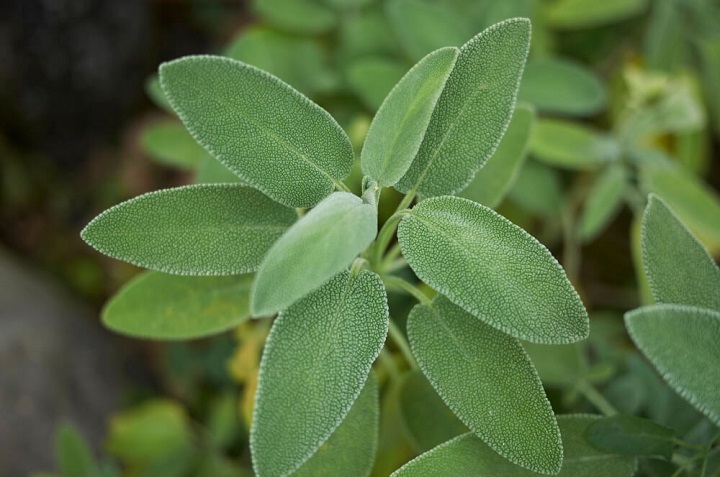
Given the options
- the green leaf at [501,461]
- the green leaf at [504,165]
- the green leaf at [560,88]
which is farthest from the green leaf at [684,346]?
→ the green leaf at [560,88]

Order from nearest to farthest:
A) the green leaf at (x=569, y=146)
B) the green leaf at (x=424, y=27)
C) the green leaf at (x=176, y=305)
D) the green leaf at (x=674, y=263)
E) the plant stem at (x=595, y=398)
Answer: the green leaf at (x=674, y=263) < the green leaf at (x=176, y=305) < the plant stem at (x=595, y=398) < the green leaf at (x=424, y=27) < the green leaf at (x=569, y=146)

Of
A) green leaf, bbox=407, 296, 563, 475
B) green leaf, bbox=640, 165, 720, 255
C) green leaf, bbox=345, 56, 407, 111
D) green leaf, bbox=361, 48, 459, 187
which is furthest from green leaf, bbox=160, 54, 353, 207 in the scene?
→ green leaf, bbox=640, 165, 720, 255

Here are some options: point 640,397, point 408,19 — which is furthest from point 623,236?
point 408,19

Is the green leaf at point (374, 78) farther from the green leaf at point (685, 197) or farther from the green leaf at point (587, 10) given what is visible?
the green leaf at point (685, 197)

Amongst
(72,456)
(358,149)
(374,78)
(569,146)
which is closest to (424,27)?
(374,78)

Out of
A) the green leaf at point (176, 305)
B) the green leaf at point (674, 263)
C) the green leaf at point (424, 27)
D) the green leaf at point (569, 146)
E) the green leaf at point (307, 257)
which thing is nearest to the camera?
the green leaf at point (307, 257)

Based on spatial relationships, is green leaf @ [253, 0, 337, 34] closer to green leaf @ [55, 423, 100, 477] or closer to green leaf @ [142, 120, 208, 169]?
green leaf @ [142, 120, 208, 169]
